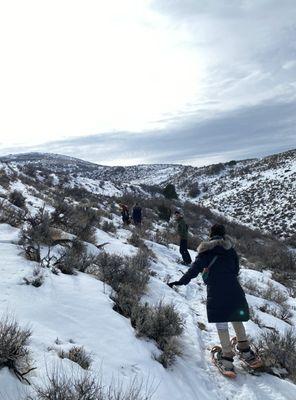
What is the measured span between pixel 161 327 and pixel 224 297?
1004mm

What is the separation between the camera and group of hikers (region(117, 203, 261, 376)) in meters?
5.23

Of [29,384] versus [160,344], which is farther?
[160,344]

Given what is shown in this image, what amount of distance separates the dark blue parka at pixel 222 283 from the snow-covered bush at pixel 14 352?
8.66 ft

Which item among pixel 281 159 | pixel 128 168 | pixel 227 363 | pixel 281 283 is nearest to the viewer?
pixel 227 363

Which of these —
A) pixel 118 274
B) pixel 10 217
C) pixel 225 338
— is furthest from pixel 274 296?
pixel 10 217

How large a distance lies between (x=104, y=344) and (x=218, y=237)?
221cm

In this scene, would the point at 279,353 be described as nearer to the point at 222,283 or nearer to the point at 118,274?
the point at 222,283

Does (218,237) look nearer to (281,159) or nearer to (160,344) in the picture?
(160,344)

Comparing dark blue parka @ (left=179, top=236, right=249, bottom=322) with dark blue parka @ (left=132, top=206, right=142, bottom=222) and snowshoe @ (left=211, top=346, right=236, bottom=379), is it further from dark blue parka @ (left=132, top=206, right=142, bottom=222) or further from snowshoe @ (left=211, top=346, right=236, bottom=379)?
dark blue parka @ (left=132, top=206, right=142, bottom=222)

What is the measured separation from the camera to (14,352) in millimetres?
3490

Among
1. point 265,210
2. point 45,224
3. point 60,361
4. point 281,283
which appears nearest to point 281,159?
point 265,210

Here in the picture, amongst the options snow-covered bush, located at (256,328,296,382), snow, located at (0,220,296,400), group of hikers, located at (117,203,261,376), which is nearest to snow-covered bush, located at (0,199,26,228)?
snow, located at (0,220,296,400)

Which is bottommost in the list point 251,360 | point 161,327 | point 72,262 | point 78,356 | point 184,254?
point 184,254

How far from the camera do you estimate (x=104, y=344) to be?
456 cm
